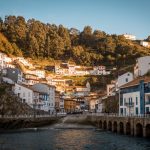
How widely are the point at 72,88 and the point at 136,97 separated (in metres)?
94.1

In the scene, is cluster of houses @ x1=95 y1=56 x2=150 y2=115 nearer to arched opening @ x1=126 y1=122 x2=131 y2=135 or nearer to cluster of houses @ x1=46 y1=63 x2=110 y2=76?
arched opening @ x1=126 y1=122 x2=131 y2=135

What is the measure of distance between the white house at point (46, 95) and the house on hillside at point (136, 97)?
138 feet

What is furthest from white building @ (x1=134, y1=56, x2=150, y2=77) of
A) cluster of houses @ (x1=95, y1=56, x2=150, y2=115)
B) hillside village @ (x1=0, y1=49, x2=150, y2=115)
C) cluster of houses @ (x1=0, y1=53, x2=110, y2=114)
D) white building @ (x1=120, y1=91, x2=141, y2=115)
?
cluster of houses @ (x1=0, y1=53, x2=110, y2=114)

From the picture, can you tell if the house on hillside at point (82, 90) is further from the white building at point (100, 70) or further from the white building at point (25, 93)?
the white building at point (25, 93)

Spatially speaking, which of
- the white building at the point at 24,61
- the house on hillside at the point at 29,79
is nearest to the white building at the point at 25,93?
the house on hillside at the point at 29,79

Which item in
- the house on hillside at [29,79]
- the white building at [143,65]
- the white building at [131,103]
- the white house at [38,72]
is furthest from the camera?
the white house at [38,72]

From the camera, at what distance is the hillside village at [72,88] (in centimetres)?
8488

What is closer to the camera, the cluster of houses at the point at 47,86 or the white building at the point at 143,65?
the white building at the point at 143,65

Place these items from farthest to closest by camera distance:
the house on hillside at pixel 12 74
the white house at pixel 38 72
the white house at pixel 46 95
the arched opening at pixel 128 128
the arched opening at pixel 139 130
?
the white house at pixel 38 72
the house on hillside at pixel 12 74
the white house at pixel 46 95
the arched opening at pixel 128 128
the arched opening at pixel 139 130

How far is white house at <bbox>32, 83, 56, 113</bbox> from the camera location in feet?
421

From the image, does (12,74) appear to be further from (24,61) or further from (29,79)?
(24,61)

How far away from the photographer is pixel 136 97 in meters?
82.3

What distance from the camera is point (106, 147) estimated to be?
54.3 m

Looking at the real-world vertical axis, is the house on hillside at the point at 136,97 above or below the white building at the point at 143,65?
below
